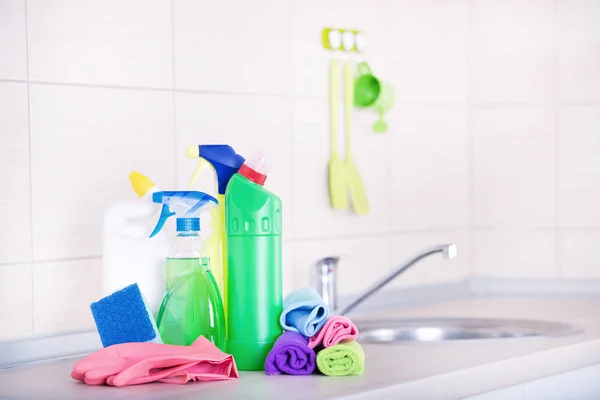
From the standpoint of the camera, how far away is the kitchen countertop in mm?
1188

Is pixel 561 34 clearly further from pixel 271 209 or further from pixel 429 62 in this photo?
pixel 271 209

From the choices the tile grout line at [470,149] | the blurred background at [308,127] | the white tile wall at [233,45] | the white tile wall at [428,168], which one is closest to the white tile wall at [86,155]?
the blurred background at [308,127]

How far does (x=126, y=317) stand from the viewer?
1284 mm

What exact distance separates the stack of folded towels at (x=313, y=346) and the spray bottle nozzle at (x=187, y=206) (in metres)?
0.20

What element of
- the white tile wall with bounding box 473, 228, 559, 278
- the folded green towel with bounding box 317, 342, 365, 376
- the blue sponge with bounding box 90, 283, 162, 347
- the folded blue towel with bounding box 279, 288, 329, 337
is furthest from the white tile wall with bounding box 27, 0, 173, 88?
the white tile wall with bounding box 473, 228, 559, 278

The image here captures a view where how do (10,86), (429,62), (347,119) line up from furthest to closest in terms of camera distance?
(429,62) < (347,119) < (10,86)

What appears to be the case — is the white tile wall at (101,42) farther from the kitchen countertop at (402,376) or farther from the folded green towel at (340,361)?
the folded green towel at (340,361)

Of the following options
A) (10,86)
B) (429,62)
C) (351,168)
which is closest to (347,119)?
(351,168)

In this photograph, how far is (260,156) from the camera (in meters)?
1.33

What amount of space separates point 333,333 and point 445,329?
70cm

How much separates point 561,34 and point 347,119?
0.69 m

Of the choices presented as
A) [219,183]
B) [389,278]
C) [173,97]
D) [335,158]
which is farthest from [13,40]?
[389,278]

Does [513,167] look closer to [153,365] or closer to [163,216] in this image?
[163,216]

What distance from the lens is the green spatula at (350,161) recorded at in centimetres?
202
